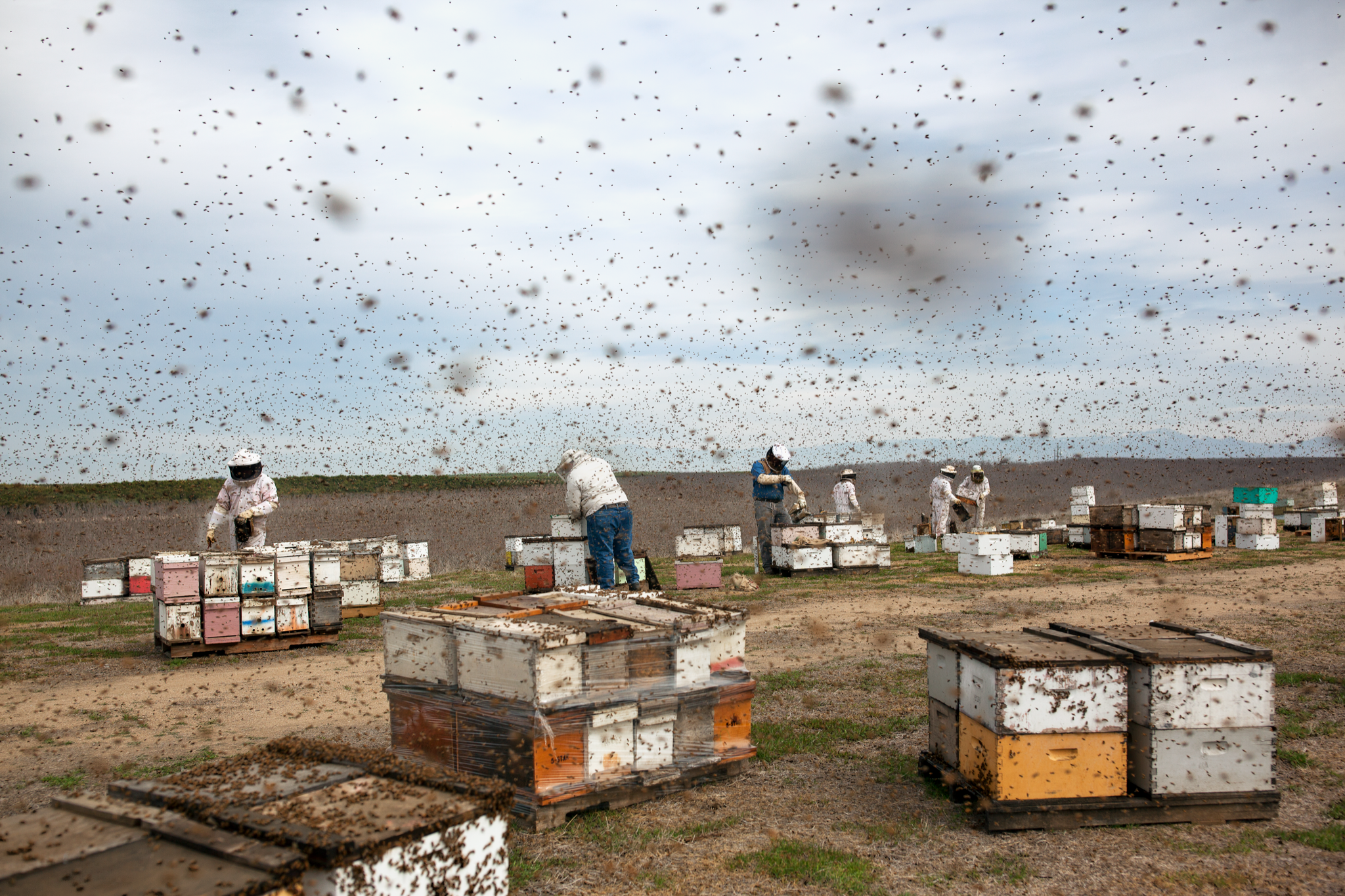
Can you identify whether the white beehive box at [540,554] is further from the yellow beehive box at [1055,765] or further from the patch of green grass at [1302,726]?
A: the patch of green grass at [1302,726]

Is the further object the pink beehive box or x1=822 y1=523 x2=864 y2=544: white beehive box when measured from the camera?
x1=822 y1=523 x2=864 y2=544: white beehive box

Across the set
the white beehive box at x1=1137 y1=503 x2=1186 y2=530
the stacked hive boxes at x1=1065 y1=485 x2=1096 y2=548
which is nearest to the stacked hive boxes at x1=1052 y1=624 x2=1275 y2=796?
the white beehive box at x1=1137 y1=503 x2=1186 y2=530

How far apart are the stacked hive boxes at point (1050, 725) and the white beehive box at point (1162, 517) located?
15.0 metres

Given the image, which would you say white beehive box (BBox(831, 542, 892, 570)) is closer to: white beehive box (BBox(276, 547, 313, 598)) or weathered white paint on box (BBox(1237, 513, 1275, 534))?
weathered white paint on box (BBox(1237, 513, 1275, 534))

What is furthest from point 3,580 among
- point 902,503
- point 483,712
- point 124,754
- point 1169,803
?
point 902,503

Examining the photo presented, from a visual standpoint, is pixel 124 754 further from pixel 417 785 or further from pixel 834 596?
pixel 834 596

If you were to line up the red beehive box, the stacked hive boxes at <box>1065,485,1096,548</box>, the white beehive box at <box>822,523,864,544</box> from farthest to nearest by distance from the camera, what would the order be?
the stacked hive boxes at <box>1065,485,1096,548</box> → the white beehive box at <box>822,523,864,544</box> → the red beehive box

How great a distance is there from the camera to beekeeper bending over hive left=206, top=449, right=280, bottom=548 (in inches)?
458

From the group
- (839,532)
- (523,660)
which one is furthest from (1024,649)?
(839,532)

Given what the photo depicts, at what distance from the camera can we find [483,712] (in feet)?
16.7

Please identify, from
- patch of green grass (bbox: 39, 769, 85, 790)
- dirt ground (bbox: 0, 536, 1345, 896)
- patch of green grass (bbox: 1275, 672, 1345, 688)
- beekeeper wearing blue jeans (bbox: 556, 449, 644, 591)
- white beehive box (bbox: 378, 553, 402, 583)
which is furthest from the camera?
white beehive box (bbox: 378, 553, 402, 583)

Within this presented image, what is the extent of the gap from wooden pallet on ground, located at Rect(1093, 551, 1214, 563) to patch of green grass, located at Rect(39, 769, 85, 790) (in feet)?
60.1

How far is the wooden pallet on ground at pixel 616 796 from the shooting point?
4914 mm

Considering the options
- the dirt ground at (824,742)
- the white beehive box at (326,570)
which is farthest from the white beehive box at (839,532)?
the white beehive box at (326,570)
